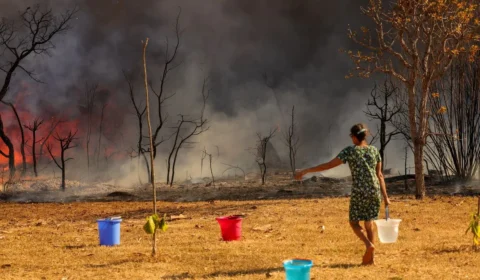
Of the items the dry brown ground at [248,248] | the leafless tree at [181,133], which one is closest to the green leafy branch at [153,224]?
the dry brown ground at [248,248]

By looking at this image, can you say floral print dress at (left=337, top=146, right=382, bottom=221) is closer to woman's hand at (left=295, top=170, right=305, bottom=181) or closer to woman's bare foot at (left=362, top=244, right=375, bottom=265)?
woman's bare foot at (left=362, top=244, right=375, bottom=265)

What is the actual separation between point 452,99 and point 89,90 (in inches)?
783

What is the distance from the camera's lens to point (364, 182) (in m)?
6.84

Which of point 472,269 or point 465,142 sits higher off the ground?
point 465,142

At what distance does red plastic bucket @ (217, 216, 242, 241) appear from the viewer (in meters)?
9.26

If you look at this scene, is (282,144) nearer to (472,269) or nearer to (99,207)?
(99,207)

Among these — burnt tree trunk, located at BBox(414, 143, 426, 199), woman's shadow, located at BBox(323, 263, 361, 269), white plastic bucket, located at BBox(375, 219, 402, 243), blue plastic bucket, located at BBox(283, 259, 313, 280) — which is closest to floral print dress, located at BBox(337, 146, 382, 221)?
woman's shadow, located at BBox(323, 263, 361, 269)

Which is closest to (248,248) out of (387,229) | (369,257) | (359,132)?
(387,229)

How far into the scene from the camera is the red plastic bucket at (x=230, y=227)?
9.26 metres

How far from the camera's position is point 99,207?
16547mm

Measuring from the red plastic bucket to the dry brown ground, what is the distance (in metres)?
0.17

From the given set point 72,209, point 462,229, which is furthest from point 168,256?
point 72,209

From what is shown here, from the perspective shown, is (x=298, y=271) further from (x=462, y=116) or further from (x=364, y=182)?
(x=462, y=116)

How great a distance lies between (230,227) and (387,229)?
8.72 ft
